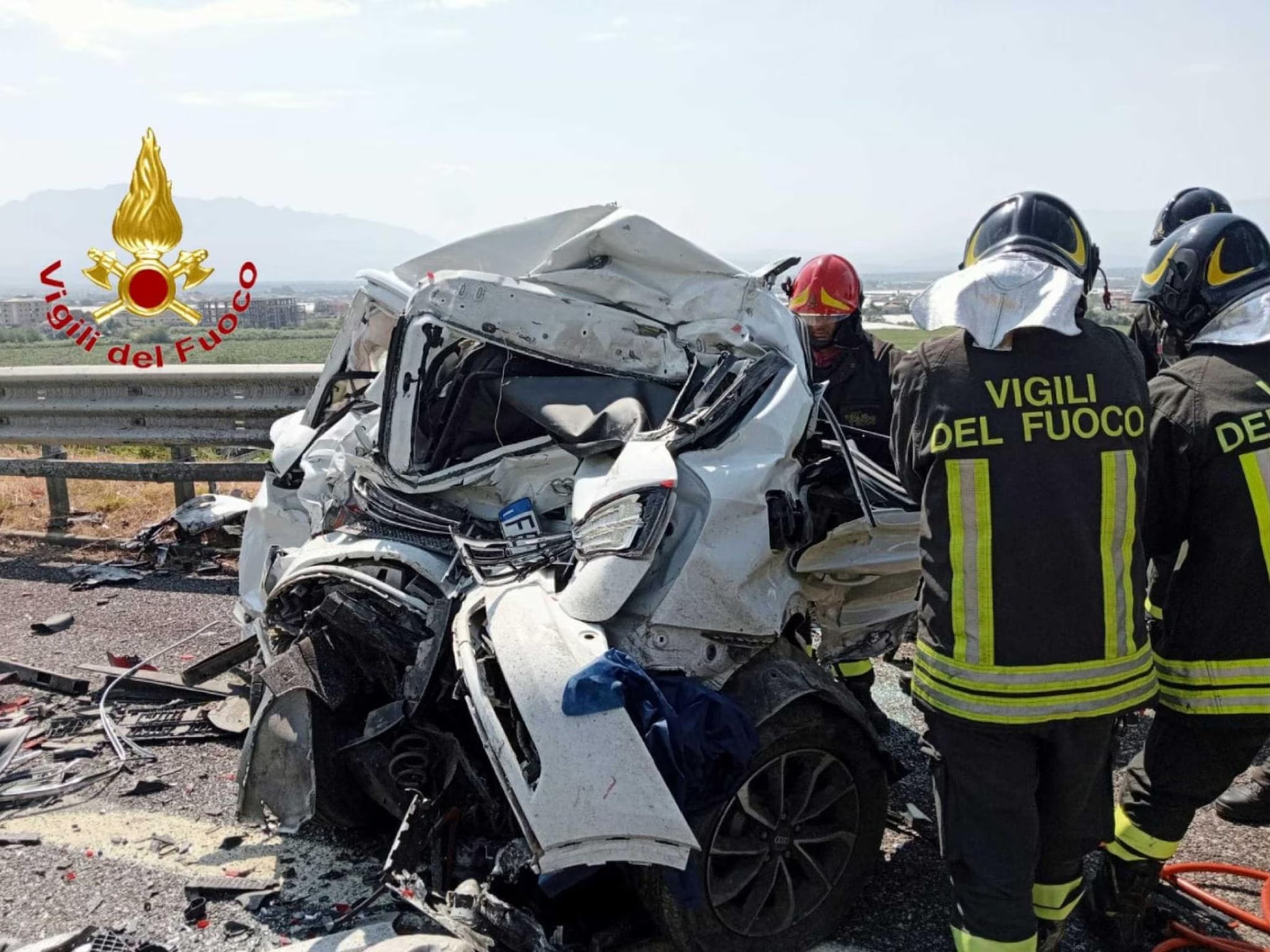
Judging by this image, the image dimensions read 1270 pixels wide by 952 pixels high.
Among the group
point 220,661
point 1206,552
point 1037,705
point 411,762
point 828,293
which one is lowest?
point 220,661

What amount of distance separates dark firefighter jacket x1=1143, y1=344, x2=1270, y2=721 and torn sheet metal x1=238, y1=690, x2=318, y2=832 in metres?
2.56

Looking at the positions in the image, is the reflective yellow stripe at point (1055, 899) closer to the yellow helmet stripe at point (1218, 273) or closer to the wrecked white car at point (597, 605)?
the wrecked white car at point (597, 605)

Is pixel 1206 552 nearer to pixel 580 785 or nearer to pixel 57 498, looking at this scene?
pixel 580 785

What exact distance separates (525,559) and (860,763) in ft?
3.79

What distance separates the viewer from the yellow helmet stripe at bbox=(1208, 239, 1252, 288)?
299cm

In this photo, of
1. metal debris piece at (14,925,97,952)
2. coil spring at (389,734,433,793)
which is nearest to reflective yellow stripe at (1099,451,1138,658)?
coil spring at (389,734,433,793)

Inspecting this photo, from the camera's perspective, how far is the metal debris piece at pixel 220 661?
4566mm

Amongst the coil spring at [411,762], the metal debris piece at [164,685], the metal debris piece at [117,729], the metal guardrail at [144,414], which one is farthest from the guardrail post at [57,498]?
the coil spring at [411,762]

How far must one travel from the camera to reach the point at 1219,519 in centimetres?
280

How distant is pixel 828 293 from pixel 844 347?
10.8 inches

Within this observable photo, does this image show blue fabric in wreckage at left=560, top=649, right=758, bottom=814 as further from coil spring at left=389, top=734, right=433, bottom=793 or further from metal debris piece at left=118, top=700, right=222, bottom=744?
metal debris piece at left=118, top=700, right=222, bottom=744

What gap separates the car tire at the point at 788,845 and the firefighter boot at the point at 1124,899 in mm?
670

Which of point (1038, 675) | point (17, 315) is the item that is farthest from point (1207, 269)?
point (17, 315)

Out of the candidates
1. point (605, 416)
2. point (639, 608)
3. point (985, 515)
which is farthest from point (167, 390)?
point (985, 515)
